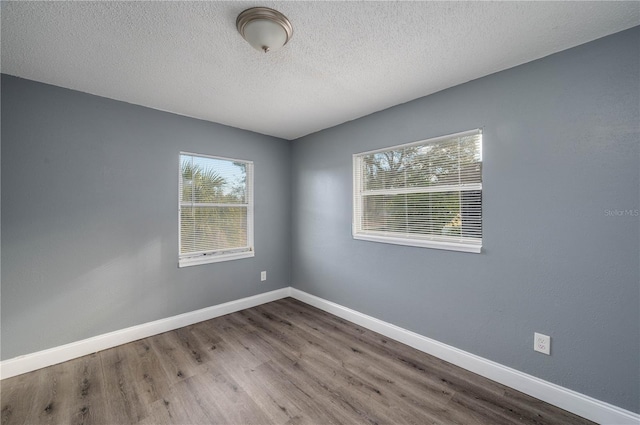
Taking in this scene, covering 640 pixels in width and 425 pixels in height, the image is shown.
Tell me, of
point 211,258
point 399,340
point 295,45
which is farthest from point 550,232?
point 211,258

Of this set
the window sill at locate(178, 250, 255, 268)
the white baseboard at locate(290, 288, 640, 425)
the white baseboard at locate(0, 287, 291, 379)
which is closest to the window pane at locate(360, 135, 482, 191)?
the white baseboard at locate(290, 288, 640, 425)

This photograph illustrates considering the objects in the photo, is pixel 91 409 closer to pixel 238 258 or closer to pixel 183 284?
pixel 183 284

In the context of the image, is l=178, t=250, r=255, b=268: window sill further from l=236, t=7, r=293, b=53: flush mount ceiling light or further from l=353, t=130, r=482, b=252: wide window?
l=236, t=7, r=293, b=53: flush mount ceiling light

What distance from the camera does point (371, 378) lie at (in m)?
2.01

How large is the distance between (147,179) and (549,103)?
11.7ft

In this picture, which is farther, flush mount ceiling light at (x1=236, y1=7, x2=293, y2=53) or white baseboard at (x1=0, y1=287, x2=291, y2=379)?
white baseboard at (x1=0, y1=287, x2=291, y2=379)

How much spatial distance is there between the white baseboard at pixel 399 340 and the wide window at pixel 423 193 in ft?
3.00

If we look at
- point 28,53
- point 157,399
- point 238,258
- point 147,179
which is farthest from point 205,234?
point 28,53

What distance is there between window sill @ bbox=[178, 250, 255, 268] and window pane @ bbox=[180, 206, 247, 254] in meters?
0.09

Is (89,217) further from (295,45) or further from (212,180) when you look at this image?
(295,45)

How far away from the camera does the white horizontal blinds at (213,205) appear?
297cm

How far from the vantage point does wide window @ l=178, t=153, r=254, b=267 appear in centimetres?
297

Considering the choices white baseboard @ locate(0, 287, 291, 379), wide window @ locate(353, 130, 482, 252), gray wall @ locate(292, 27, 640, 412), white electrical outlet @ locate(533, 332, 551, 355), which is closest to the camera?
gray wall @ locate(292, 27, 640, 412)

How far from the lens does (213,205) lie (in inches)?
125
